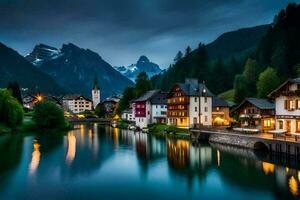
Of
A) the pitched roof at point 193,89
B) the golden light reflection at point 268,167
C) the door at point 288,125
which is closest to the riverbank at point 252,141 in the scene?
the door at point 288,125

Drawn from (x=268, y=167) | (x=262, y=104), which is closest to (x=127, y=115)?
(x=262, y=104)

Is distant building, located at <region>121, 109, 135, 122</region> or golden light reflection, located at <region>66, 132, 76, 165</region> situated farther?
distant building, located at <region>121, 109, 135, 122</region>

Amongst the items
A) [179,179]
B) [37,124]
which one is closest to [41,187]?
[179,179]

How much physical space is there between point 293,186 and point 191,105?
53526 millimetres

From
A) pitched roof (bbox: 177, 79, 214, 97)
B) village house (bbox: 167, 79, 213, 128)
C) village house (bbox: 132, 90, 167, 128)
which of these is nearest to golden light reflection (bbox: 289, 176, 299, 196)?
village house (bbox: 167, 79, 213, 128)

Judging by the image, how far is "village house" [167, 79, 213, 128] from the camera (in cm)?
8625

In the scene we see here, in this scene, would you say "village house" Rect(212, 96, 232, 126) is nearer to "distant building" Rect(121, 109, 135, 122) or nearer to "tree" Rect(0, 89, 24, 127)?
"distant building" Rect(121, 109, 135, 122)

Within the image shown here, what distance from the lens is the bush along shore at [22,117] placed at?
96.6 m

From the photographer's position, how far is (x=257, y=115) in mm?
65625

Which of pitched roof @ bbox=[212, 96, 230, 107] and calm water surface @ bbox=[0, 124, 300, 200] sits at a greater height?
pitched roof @ bbox=[212, 96, 230, 107]

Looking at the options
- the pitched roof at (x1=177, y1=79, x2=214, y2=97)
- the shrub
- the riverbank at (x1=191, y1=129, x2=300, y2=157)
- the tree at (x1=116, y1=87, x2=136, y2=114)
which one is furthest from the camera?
the tree at (x1=116, y1=87, x2=136, y2=114)

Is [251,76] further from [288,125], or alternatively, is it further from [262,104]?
[288,125]

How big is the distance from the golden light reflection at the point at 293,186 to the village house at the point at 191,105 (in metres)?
48.1

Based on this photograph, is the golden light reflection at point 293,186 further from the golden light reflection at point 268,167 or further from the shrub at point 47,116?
the shrub at point 47,116
